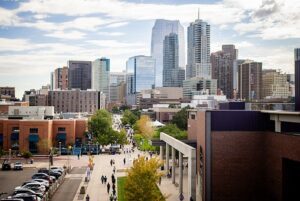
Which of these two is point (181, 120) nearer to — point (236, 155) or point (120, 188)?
point (120, 188)

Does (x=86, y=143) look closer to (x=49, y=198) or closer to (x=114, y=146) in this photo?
(x=114, y=146)

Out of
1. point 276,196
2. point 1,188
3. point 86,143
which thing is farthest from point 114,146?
point 276,196

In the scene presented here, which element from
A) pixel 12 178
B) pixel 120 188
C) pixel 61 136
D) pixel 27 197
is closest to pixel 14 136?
pixel 61 136

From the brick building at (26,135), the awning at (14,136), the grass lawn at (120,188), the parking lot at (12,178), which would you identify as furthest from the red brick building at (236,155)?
the awning at (14,136)

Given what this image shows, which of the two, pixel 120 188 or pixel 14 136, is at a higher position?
pixel 14 136

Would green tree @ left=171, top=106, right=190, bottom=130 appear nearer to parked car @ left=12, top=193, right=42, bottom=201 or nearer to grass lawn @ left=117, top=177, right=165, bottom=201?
grass lawn @ left=117, top=177, right=165, bottom=201

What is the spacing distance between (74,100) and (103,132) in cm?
10414

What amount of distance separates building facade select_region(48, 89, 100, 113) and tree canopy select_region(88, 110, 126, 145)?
9904 cm

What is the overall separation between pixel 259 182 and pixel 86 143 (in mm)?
56801

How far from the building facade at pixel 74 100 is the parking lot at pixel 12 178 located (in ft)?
429

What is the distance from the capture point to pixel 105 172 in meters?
65.1

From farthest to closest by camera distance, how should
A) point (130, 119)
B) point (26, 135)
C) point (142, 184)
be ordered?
point (130, 119)
point (26, 135)
point (142, 184)

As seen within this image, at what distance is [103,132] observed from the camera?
9675cm

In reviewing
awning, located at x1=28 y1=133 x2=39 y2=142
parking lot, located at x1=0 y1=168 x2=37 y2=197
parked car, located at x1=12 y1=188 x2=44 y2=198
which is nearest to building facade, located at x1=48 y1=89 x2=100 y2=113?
awning, located at x1=28 y1=133 x2=39 y2=142
